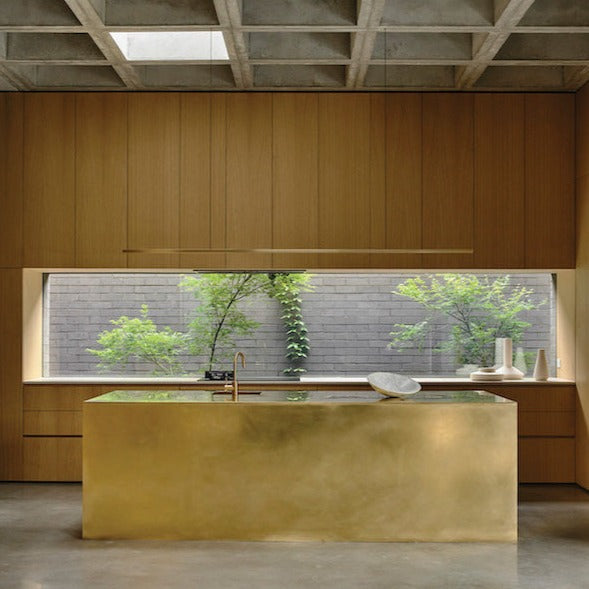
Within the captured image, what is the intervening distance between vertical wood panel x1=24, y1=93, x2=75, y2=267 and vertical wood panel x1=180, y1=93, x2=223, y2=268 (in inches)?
38.9

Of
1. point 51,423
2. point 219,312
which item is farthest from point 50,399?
point 219,312

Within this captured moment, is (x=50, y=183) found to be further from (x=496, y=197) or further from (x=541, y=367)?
(x=541, y=367)

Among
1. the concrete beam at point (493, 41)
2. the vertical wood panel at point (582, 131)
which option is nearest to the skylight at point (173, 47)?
the concrete beam at point (493, 41)

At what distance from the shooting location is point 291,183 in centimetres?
773

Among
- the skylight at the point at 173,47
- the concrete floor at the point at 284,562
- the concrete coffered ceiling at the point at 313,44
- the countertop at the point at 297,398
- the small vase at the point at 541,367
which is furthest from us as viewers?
the small vase at the point at 541,367

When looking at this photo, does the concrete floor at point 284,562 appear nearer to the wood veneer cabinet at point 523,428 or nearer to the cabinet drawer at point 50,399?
the wood veneer cabinet at point 523,428

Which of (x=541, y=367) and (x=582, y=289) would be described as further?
(x=541, y=367)

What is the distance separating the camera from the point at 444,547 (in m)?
5.52

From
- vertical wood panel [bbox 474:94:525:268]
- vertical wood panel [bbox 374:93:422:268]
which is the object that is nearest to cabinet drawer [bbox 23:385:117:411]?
vertical wood panel [bbox 374:93:422:268]

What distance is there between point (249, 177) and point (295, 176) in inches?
16.1

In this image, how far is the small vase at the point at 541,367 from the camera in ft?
25.9

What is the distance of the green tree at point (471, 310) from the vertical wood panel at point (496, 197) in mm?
603

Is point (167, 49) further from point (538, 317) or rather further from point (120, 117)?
point (538, 317)

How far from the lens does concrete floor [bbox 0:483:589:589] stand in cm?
477
